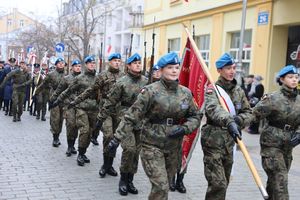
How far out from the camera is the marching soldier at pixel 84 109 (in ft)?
26.9

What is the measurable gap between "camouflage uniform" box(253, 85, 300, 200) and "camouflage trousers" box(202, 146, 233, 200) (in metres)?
0.51

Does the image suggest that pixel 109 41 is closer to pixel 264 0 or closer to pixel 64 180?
pixel 264 0

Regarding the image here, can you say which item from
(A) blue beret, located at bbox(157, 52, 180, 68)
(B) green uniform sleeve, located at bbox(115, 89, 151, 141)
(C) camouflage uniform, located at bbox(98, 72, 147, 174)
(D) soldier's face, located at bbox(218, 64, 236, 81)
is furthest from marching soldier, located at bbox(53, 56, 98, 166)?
(D) soldier's face, located at bbox(218, 64, 236, 81)

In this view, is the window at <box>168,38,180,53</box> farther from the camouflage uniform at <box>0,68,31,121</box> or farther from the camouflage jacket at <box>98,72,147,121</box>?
the camouflage jacket at <box>98,72,147,121</box>

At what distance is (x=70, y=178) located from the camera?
7215 millimetres

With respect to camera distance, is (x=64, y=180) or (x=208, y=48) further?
(x=208, y=48)

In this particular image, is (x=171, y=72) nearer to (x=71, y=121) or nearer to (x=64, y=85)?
(x=71, y=121)

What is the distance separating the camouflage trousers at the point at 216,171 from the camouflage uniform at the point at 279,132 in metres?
0.51

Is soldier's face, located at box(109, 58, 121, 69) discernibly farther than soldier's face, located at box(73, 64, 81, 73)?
No

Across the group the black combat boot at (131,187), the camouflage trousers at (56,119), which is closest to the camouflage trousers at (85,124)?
the black combat boot at (131,187)

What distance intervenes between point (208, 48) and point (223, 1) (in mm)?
2756

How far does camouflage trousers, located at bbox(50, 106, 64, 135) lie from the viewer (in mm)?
10125

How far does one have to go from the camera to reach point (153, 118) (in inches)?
198

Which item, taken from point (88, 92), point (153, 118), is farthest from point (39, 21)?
point (153, 118)
